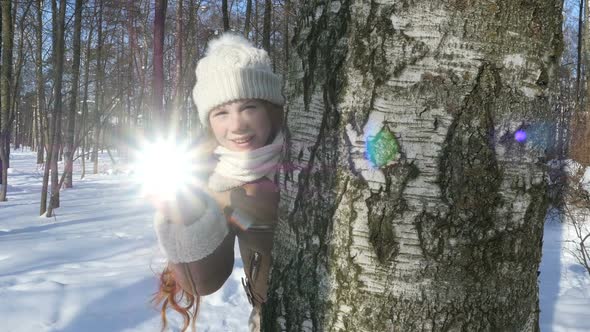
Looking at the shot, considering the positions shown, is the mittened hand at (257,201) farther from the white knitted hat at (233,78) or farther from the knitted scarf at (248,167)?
the white knitted hat at (233,78)

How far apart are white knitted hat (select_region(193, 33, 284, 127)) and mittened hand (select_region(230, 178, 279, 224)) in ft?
0.91

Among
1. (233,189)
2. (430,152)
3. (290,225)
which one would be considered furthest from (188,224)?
(430,152)

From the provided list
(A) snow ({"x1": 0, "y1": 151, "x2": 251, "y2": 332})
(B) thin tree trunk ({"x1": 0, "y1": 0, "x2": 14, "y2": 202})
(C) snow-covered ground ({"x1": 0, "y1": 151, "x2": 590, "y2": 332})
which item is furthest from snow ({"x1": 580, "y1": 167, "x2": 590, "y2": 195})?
(B) thin tree trunk ({"x1": 0, "y1": 0, "x2": 14, "y2": 202})

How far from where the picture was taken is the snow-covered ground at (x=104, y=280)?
3.58 m

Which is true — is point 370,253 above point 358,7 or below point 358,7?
below

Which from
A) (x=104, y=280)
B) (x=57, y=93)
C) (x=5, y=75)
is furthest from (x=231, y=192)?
(x=5, y=75)

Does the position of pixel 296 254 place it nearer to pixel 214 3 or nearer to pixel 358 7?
pixel 358 7

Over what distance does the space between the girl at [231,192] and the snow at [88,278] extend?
1.71 m

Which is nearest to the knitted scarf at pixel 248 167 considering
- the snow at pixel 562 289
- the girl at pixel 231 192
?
the girl at pixel 231 192

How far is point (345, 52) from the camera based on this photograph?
722 millimetres

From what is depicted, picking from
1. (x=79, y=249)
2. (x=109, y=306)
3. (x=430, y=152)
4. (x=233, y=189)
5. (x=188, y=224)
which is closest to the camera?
(x=430, y=152)

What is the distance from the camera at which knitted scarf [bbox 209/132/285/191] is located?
3.90 feet

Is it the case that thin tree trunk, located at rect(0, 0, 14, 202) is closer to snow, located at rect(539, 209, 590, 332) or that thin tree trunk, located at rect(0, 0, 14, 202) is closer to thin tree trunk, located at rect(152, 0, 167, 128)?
thin tree trunk, located at rect(152, 0, 167, 128)

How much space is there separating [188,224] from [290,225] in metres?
0.34
